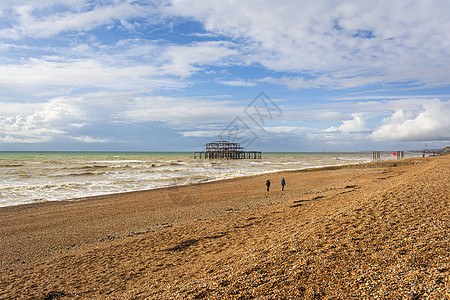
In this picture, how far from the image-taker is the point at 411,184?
30.3ft

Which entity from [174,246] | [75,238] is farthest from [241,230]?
[75,238]

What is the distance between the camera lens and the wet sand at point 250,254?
4.21 m

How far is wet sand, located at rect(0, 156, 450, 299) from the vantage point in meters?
4.21

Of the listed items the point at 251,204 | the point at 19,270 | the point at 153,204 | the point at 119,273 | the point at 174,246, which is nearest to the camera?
the point at 119,273

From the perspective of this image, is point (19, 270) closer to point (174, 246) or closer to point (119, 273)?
point (119, 273)

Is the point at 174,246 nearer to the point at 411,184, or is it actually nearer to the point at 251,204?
the point at 251,204

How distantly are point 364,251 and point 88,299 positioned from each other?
5083 millimetres

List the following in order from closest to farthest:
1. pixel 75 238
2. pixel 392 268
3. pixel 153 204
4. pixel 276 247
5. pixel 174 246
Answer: pixel 392 268 < pixel 276 247 < pixel 174 246 < pixel 75 238 < pixel 153 204

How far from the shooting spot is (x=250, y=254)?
5730 mm

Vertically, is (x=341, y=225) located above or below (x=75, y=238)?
above

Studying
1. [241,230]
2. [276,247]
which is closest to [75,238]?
[241,230]

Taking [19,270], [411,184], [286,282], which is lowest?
[19,270]

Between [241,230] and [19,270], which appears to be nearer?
[19,270]

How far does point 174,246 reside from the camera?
24.7 ft
